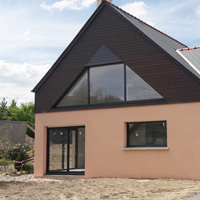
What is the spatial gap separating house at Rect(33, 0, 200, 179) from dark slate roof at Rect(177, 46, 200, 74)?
40 mm

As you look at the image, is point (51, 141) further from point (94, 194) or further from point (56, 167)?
point (94, 194)

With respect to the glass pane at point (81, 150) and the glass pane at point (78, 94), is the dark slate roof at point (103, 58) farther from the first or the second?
the glass pane at point (81, 150)

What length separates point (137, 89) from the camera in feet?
47.2

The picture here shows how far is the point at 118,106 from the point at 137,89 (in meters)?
1.07

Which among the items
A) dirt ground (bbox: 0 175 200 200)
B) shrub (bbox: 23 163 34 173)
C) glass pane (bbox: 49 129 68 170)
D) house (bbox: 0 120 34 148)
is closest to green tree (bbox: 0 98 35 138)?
house (bbox: 0 120 34 148)

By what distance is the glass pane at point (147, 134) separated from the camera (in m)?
13.6

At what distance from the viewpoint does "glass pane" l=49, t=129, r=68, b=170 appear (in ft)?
53.1

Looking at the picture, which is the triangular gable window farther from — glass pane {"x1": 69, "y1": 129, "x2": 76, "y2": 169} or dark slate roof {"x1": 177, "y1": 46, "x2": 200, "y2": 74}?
dark slate roof {"x1": 177, "y1": 46, "x2": 200, "y2": 74}

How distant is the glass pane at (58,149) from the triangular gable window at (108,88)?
1.36m

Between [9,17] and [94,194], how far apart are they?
6984 millimetres

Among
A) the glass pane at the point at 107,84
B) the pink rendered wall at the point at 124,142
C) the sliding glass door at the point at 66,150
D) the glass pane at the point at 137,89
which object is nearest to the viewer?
the pink rendered wall at the point at 124,142

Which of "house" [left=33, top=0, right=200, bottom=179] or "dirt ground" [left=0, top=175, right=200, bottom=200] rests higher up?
"house" [left=33, top=0, right=200, bottom=179]

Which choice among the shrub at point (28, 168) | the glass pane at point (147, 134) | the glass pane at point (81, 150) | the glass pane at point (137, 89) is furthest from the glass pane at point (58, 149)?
the glass pane at point (137, 89)

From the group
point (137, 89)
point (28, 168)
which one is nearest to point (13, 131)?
point (28, 168)
